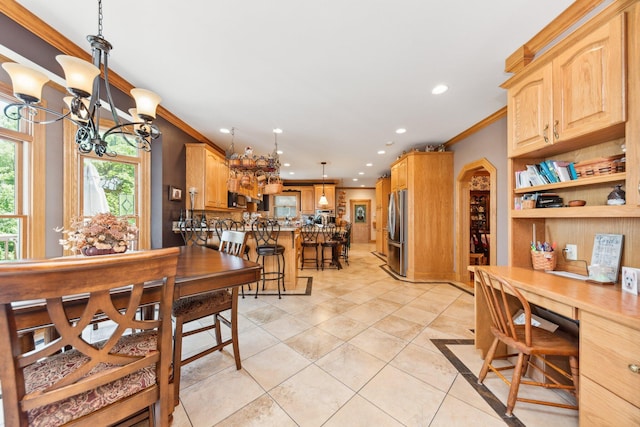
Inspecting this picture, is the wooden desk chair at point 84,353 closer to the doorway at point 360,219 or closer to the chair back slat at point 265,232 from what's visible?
the chair back slat at point 265,232

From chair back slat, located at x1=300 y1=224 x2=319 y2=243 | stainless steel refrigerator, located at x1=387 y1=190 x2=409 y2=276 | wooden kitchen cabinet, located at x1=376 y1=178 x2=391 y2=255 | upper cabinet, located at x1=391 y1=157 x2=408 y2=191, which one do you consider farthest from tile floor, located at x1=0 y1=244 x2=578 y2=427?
wooden kitchen cabinet, located at x1=376 y1=178 x2=391 y2=255

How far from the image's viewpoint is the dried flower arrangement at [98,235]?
1327mm

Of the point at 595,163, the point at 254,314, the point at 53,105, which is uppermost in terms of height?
the point at 53,105

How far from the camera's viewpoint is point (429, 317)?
2.68 m

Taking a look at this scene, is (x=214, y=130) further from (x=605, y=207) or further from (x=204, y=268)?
(x=605, y=207)

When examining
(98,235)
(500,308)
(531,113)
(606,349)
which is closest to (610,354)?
(606,349)

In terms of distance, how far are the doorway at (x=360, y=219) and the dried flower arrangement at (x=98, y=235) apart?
8.66 m

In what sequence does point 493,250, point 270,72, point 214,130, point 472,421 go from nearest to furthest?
point 472,421 → point 270,72 → point 493,250 → point 214,130

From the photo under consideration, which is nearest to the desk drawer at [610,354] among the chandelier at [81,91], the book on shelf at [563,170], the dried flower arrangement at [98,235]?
the book on shelf at [563,170]

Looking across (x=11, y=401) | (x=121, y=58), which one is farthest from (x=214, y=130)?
(x=11, y=401)

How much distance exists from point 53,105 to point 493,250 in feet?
17.9

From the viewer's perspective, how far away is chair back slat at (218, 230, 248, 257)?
2137 millimetres

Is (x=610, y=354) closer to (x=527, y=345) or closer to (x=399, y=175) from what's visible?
(x=527, y=345)

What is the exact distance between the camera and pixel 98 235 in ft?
4.43
